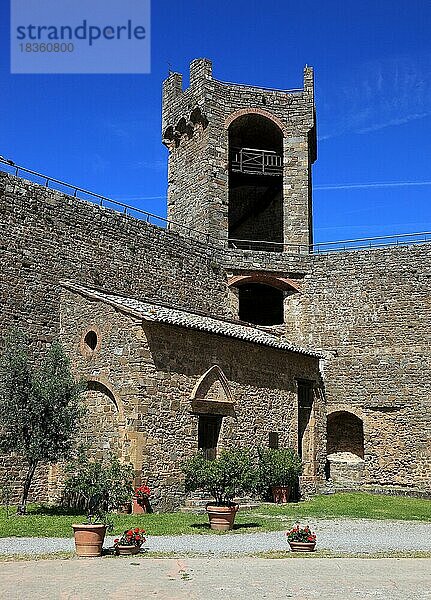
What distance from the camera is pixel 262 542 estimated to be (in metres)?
13.8

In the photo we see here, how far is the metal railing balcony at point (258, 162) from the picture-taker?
106ft

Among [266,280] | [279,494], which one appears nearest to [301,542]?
[279,494]

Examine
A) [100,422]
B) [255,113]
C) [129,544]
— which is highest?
[255,113]

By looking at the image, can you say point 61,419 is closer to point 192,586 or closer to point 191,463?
point 191,463

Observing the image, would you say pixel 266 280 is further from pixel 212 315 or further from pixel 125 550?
pixel 125 550

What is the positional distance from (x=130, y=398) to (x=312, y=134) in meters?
18.3

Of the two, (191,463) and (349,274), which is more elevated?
(349,274)

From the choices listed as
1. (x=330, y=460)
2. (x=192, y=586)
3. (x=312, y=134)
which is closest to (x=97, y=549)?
(x=192, y=586)

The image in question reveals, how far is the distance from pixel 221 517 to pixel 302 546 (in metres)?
3.26

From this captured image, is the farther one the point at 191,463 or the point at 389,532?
the point at 191,463

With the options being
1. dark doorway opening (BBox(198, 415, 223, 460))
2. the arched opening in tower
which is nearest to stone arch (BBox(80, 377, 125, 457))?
dark doorway opening (BBox(198, 415, 223, 460))

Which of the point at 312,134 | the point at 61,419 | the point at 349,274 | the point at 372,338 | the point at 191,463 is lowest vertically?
the point at 191,463

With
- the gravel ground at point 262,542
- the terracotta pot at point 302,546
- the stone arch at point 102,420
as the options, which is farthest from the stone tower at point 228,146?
the terracotta pot at point 302,546

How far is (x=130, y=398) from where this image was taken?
18.5m
